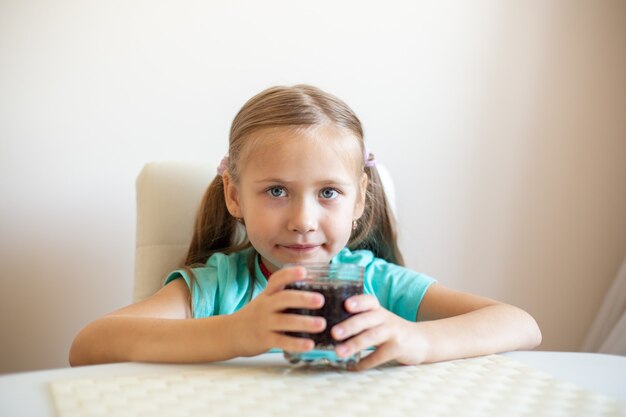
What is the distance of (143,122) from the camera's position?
1.76m

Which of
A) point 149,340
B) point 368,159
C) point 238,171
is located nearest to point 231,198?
point 238,171

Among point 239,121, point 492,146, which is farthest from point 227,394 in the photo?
point 492,146

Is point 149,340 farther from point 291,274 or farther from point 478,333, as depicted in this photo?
point 478,333

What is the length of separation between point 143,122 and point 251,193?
636mm

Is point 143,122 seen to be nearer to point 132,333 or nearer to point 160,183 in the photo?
point 160,183

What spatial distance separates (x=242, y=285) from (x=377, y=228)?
14.3 inches

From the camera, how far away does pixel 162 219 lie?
4.92 ft

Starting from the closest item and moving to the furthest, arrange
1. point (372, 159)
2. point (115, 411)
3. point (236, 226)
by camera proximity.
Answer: point (115, 411), point (372, 159), point (236, 226)

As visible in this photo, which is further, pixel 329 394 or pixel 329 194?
pixel 329 194

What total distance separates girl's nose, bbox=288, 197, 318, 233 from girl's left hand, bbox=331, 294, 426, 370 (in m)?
0.32

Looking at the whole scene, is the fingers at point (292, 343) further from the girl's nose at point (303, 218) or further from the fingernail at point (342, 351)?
the girl's nose at point (303, 218)

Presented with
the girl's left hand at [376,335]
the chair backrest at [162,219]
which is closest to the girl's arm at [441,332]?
the girl's left hand at [376,335]

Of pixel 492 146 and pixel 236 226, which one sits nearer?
pixel 236 226

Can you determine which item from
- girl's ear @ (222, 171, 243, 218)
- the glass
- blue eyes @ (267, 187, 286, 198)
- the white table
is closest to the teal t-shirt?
girl's ear @ (222, 171, 243, 218)
